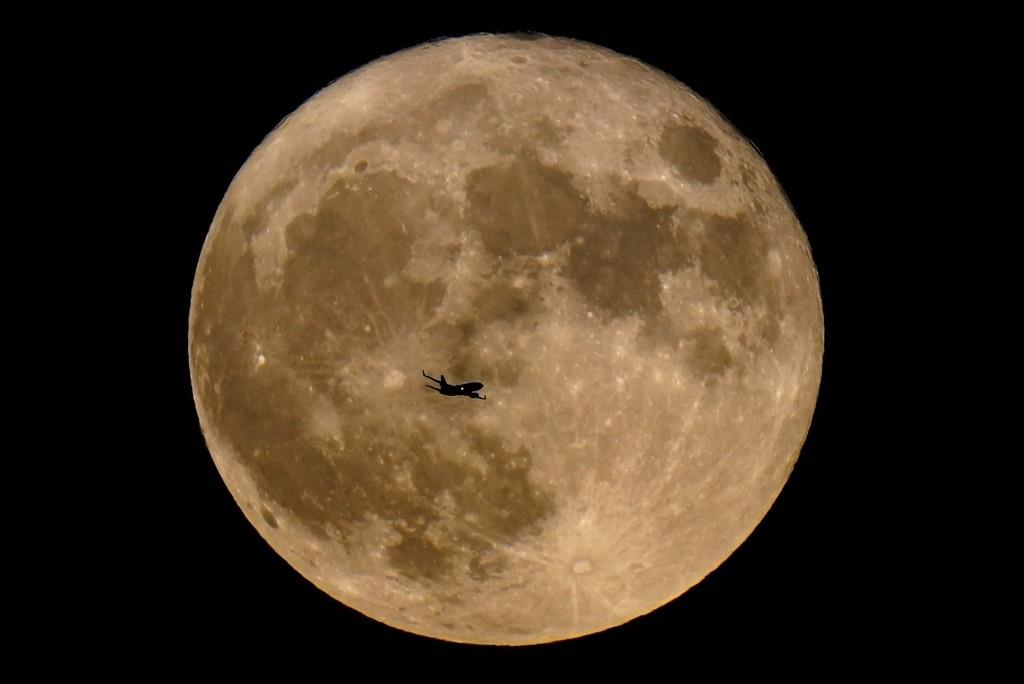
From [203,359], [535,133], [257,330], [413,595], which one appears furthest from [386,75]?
[413,595]

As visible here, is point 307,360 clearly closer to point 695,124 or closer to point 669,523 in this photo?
point 669,523

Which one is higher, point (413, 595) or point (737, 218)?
point (737, 218)

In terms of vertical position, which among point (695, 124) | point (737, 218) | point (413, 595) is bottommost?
point (413, 595)

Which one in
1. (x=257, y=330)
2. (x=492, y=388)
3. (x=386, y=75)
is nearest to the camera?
(x=492, y=388)

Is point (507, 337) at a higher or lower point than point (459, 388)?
higher

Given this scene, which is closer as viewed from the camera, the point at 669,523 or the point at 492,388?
the point at 492,388

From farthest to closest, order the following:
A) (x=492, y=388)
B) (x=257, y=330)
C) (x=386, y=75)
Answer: (x=386, y=75) → (x=257, y=330) → (x=492, y=388)
